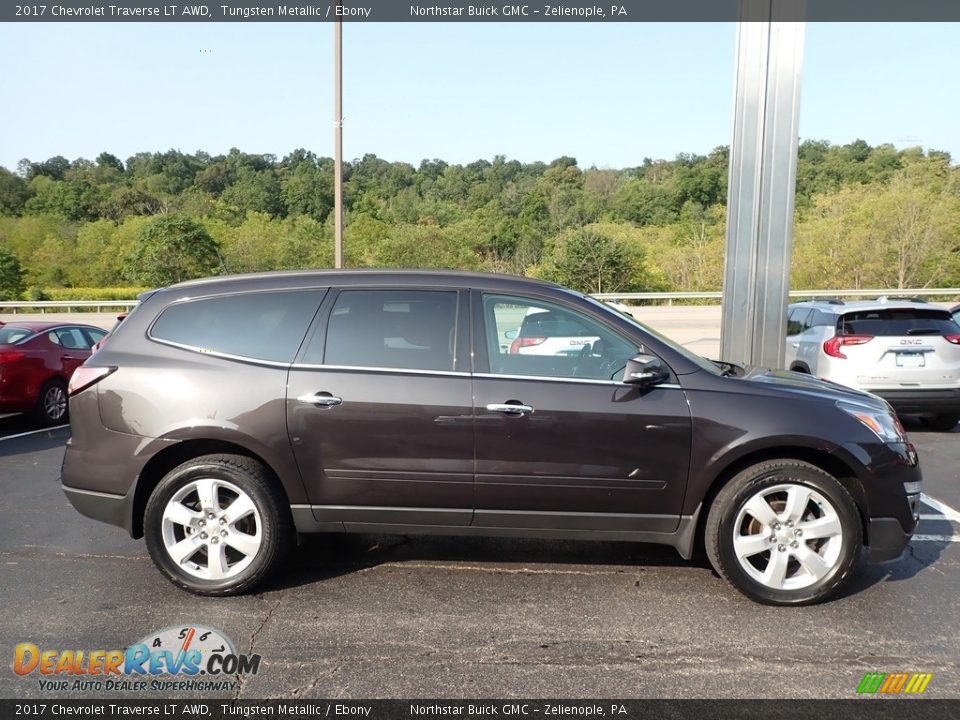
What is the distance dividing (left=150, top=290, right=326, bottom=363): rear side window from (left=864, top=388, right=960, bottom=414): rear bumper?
21.7 feet

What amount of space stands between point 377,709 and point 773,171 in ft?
24.7

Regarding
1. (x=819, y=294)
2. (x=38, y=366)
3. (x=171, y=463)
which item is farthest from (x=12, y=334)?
(x=819, y=294)

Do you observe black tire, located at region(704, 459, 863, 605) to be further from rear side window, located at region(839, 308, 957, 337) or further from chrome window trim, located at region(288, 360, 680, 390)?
rear side window, located at region(839, 308, 957, 337)

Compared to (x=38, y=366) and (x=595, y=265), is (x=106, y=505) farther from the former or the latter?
(x=595, y=265)

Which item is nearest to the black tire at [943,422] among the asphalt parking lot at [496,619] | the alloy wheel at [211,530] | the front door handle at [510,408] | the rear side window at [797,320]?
the rear side window at [797,320]

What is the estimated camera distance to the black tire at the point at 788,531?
394 cm

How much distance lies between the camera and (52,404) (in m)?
9.70

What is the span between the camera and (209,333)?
14.1 feet

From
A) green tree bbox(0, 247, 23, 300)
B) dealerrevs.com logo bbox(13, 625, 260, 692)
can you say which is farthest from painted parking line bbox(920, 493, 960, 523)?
green tree bbox(0, 247, 23, 300)

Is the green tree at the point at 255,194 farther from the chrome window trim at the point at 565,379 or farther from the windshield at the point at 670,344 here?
the chrome window trim at the point at 565,379

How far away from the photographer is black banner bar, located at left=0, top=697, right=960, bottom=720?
2.95 m

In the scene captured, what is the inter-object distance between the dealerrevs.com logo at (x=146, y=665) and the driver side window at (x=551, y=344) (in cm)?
189

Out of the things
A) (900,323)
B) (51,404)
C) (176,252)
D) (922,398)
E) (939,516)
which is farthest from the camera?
(176,252)

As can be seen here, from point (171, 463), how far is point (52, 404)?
6609mm
